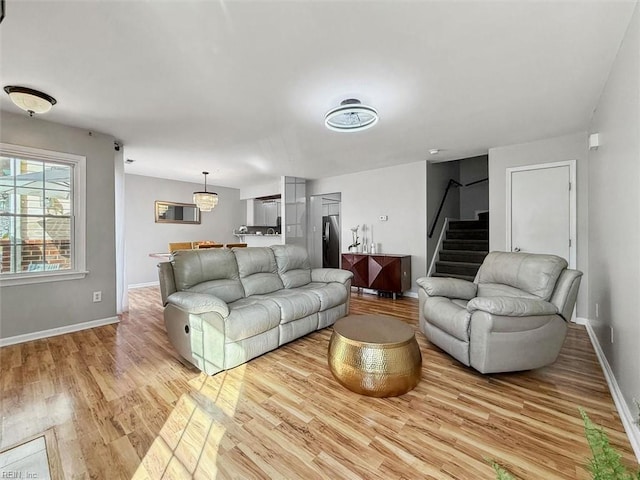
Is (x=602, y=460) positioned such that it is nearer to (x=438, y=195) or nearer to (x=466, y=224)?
(x=438, y=195)

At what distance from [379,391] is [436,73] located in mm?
2418

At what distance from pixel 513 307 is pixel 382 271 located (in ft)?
9.48

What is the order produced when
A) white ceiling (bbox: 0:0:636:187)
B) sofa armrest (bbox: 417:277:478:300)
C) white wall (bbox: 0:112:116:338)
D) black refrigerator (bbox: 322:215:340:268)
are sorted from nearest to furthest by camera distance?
white ceiling (bbox: 0:0:636:187) < sofa armrest (bbox: 417:277:478:300) < white wall (bbox: 0:112:116:338) < black refrigerator (bbox: 322:215:340:268)

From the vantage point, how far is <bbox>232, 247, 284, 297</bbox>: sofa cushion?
3158 millimetres

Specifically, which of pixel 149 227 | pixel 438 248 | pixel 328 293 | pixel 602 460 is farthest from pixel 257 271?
pixel 149 227

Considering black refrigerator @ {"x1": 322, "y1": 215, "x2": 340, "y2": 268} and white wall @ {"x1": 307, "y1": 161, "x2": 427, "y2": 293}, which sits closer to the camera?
white wall @ {"x1": 307, "y1": 161, "x2": 427, "y2": 293}

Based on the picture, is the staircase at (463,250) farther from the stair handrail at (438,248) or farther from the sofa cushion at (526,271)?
the sofa cushion at (526,271)

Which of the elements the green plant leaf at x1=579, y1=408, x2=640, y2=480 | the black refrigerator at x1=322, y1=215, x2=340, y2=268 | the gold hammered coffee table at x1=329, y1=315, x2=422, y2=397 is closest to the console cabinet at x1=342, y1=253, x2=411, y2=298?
the black refrigerator at x1=322, y1=215, x2=340, y2=268

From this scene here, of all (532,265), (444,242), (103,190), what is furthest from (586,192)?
(103,190)

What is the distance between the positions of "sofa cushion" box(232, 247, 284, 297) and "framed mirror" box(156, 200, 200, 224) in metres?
4.18

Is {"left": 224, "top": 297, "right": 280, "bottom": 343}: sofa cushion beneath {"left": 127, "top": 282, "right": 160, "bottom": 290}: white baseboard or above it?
above

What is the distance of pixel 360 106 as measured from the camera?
8.16ft

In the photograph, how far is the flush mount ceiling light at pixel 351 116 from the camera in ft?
8.23

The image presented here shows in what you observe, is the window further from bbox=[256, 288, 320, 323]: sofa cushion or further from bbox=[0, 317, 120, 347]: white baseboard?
bbox=[256, 288, 320, 323]: sofa cushion
